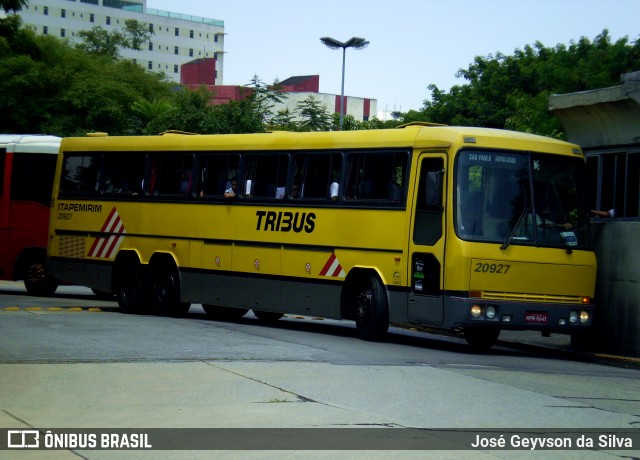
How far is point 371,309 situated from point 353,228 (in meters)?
1.37

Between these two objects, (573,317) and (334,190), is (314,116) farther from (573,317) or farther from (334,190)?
(573,317)

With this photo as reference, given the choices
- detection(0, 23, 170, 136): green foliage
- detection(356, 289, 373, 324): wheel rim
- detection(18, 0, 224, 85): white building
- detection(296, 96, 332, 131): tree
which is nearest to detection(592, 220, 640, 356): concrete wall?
detection(356, 289, 373, 324): wheel rim

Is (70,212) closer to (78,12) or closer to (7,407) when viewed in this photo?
(7,407)

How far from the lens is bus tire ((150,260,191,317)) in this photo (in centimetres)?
2230

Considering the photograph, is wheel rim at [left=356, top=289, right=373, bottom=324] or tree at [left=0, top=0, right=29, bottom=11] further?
tree at [left=0, top=0, right=29, bottom=11]

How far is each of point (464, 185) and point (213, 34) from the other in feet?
535

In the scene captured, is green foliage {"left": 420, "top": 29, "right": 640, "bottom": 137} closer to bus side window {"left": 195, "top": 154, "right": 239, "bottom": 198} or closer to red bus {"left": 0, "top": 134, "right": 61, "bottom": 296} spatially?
red bus {"left": 0, "top": 134, "right": 61, "bottom": 296}

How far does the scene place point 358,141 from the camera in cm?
1884

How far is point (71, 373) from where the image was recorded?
12.9 metres

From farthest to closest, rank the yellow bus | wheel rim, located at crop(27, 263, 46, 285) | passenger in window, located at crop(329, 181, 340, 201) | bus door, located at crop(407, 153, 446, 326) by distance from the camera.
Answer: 1. wheel rim, located at crop(27, 263, 46, 285)
2. passenger in window, located at crop(329, 181, 340, 201)
3. bus door, located at crop(407, 153, 446, 326)
4. the yellow bus

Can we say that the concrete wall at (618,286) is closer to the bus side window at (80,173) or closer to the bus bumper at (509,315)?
the bus bumper at (509,315)

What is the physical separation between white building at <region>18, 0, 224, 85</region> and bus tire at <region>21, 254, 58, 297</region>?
11591 centimetres

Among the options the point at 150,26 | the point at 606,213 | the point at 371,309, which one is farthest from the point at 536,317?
the point at 150,26

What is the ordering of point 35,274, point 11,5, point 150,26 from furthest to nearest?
point 150,26 < point 11,5 < point 35,274
